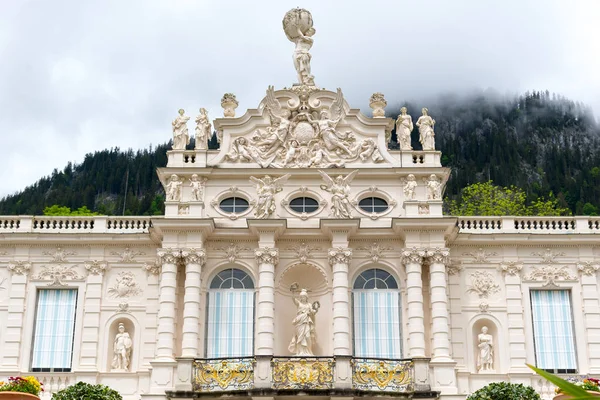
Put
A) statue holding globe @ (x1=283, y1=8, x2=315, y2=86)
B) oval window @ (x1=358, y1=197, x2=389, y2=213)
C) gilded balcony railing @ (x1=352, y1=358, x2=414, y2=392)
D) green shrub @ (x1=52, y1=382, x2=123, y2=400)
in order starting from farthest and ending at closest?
statue holding globe @ (x1=283, y1=8, x2=315, y2=86) < oval window @ (x1=358, y1=197, x2=389, y2=213) < gilded balcony railing @ (x1=352, y1=358, x2=414, y2=392) < green shrub @ (x1=52, y1=382, x2=123, y2=400)

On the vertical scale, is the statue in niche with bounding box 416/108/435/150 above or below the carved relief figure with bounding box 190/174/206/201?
above

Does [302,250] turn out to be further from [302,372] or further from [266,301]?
[302,372]

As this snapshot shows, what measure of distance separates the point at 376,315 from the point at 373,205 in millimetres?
4197

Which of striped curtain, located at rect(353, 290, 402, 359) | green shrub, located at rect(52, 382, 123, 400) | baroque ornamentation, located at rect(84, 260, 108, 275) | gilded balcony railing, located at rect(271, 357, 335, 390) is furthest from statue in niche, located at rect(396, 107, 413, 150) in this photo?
green shrub, located at rect(52, 382, 123, 400)

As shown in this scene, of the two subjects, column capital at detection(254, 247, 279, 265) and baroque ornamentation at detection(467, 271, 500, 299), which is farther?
baroque ornamentation at detection(467, 271, 500, 299)

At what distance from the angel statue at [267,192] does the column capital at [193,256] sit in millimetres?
2482

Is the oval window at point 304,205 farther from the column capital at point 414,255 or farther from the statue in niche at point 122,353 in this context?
the statue in niche at point 122,353

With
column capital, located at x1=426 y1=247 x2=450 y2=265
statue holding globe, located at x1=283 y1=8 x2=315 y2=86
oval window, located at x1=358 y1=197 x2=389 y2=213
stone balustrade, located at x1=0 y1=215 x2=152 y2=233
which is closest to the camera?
column capital, located at x1=426 y1=247 x2=450 y2=265

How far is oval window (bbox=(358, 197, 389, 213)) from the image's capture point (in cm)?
3050

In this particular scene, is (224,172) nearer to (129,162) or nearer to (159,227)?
(159,227)

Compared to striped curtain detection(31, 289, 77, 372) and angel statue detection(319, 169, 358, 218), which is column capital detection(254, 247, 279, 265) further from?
striped curtain detection(31, 289, 77, 372)

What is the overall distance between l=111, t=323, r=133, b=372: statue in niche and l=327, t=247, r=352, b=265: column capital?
25.9 ft

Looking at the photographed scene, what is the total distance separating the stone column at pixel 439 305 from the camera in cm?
2798

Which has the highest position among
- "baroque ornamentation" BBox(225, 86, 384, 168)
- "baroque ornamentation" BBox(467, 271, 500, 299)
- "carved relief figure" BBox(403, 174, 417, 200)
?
"baroque ornamentation" BBox(225, 86, 384, 168)
